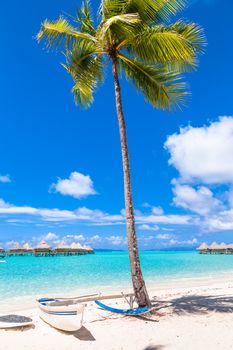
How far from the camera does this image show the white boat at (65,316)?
6980 mm

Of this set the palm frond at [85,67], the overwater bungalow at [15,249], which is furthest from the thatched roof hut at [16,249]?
the palm frond at [85,67]

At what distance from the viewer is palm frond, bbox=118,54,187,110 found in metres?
9.98

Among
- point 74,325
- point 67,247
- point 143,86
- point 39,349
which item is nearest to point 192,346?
point 74,325

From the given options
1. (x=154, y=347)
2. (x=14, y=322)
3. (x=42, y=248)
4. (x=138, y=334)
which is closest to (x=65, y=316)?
(x=14, y=322)

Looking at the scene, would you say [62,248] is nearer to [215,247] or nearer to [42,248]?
[42,248]

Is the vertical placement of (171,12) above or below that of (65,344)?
above

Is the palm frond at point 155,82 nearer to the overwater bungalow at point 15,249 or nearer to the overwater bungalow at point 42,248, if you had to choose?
the overwater bungalow at point 42,248

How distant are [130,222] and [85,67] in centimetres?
501

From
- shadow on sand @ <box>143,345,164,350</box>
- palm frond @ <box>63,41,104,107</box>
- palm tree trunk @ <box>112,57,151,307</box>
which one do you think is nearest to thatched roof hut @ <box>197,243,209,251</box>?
palm frond @ <box>63,41,104,107</box>

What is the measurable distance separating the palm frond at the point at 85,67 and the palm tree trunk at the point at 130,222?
103 centimetres

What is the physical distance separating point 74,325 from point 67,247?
63.7 meters

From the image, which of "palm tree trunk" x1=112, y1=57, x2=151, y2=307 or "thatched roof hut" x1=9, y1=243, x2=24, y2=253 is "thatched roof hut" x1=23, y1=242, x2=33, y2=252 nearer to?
"thatched roof hut" x1=9, y1=243, x2=24, y2=253

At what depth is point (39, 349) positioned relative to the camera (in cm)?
643

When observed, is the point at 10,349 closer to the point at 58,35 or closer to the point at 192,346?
the point at 192,346
